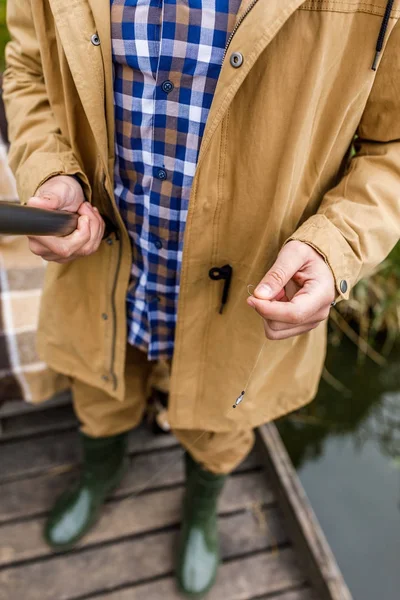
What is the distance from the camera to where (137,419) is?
1.52 metres

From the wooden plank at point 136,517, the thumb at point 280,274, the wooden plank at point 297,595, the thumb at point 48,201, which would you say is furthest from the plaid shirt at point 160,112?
the wooden plank at point 297,595

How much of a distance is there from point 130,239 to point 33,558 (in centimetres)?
110

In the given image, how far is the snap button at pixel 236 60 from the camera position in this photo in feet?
2.27

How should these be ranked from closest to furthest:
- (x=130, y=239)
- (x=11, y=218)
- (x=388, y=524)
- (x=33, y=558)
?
1. (x=11, y=218)
2. (x=130, y=239)
3. (x=33, y=558)
4. (x=388, y=524)

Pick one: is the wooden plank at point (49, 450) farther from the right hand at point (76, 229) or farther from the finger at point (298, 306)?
the finger at point (298, 306)

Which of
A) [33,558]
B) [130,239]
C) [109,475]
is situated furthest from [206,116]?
[33,558]

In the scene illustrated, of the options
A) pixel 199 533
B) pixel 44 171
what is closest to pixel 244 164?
pixel 44 171

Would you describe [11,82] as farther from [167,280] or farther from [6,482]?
[6,482]

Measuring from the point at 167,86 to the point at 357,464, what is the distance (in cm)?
205

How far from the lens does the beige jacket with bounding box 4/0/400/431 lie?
73 centimetres

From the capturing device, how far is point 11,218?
64cm

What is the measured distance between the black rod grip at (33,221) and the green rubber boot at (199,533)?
91 centimetres

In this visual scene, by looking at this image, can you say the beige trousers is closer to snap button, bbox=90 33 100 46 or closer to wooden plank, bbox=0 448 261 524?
wooden plank, bbox=0 448 261 524

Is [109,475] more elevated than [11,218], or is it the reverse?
[11,218]
